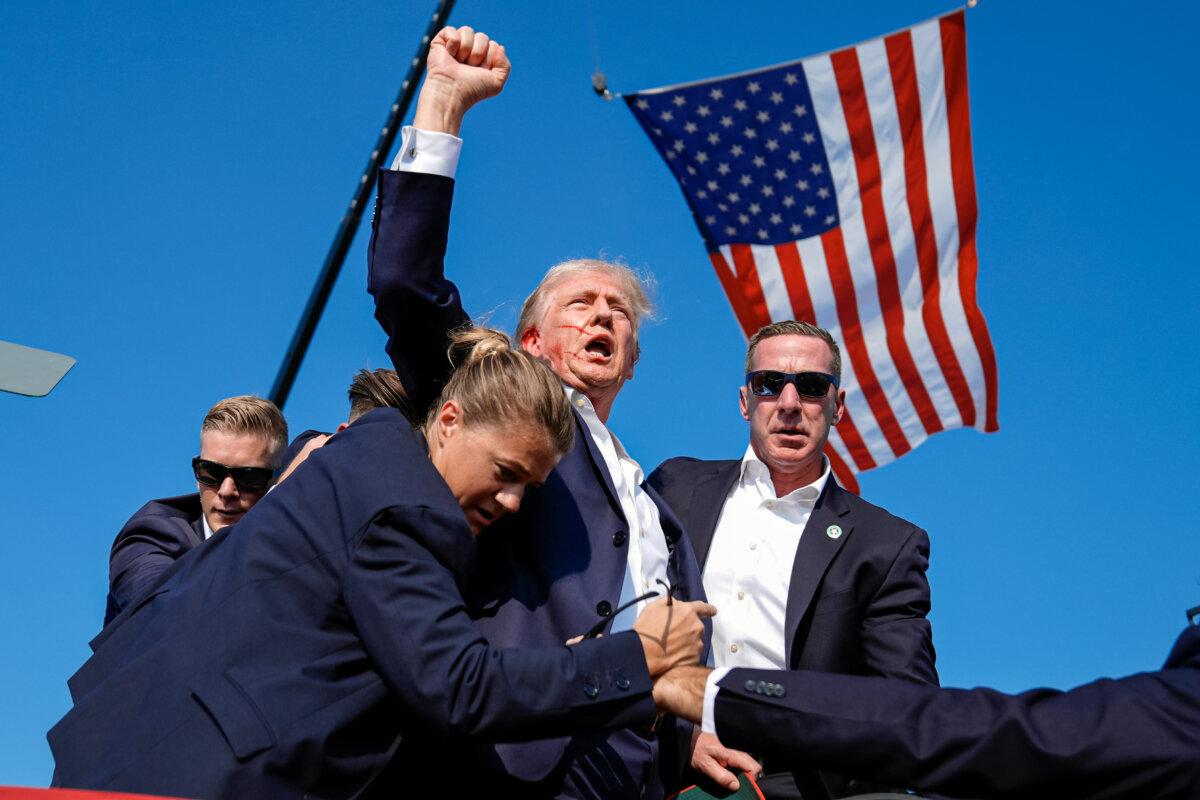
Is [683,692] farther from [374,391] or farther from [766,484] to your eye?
[766,484]

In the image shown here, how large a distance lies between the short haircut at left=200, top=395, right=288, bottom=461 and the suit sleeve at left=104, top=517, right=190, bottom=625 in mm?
A: 506

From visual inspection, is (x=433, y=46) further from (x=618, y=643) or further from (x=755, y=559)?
(x=755, y=559)

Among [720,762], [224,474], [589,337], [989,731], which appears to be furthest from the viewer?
[224,474]

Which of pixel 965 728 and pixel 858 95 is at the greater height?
pixel 858 95

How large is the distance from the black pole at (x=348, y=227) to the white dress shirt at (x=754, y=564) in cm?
451

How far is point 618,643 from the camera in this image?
2969 millimetres

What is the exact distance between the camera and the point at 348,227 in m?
9.08

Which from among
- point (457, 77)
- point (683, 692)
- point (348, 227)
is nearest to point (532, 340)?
point (457, 77)

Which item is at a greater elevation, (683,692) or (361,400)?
(361,400)

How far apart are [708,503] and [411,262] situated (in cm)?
190

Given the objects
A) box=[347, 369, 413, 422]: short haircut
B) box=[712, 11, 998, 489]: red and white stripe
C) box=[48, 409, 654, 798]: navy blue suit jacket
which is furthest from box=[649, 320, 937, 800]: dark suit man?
box=[712, 11, 998, 489]: red and white stripe

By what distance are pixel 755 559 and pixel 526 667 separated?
2.07 meters

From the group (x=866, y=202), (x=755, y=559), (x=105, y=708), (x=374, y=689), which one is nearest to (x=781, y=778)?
(x=755, y=559)

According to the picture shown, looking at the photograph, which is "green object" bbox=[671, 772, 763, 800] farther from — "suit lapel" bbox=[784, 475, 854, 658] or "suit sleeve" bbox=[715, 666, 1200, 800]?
"suit sleeve" bbox=[715, 666, 1200, 800]
